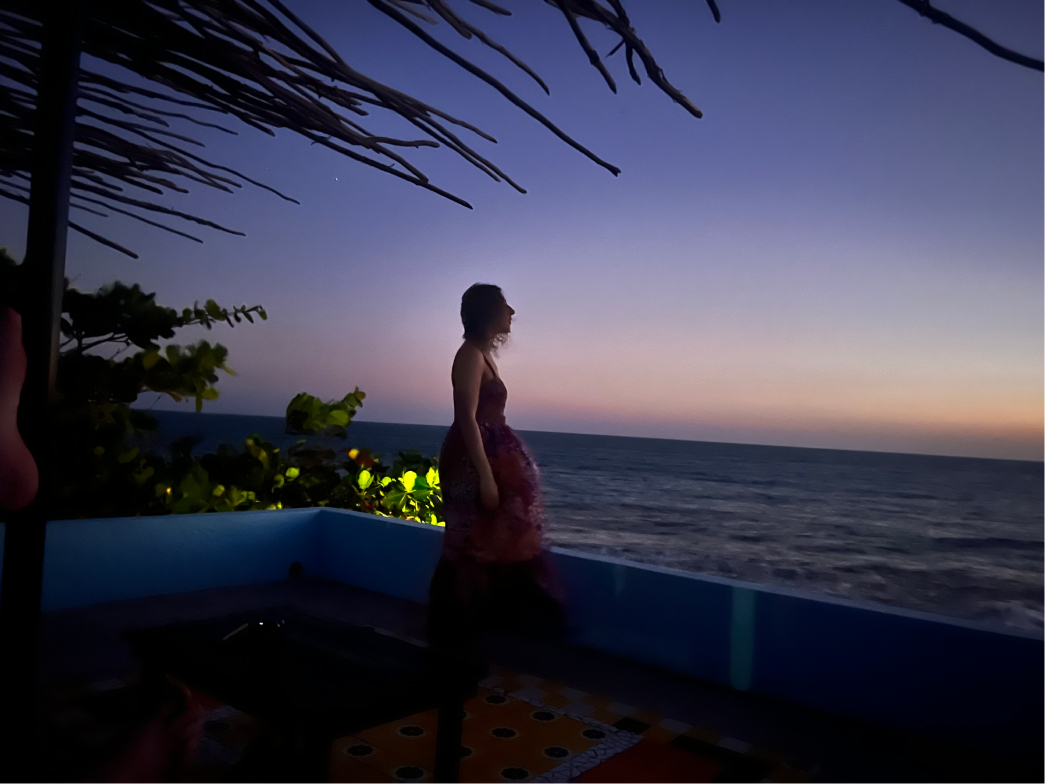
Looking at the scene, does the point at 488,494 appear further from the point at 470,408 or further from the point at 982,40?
the point at 982,40

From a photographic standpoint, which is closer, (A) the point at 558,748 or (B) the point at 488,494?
(A) the point at 558,748

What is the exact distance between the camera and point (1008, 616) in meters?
15.5

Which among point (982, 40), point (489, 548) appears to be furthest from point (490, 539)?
point (982, 40)

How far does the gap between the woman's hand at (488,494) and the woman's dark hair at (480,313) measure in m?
0.47

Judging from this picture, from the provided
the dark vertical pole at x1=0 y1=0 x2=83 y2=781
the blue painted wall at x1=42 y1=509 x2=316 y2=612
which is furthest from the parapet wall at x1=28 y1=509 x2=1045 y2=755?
the dark vertical pole at x1=0 y1=0 x2=83 y2=781

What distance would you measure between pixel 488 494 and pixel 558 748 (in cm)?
77

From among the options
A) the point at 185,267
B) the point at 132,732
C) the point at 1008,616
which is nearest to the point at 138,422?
the point at 185,267

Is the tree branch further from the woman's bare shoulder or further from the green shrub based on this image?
the green shrub

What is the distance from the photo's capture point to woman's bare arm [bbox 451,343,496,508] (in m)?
2.43

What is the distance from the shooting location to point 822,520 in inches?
999

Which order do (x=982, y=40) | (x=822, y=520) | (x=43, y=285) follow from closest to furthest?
(x=982, y=40)
(x=43, y=285)
(x=822, y=520)

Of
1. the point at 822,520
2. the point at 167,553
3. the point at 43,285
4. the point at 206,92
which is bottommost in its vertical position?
the point at 822,520

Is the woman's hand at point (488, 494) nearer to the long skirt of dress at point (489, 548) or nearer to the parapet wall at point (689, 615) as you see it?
the long skirt of dress at point (489, 548)

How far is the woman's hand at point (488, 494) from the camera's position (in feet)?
7.98
